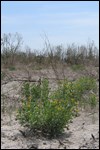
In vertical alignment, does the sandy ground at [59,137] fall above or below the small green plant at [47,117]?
below

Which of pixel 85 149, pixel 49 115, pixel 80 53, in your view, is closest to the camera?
pixel 85 149

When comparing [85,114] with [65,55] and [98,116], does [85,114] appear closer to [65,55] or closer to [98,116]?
[98,116]

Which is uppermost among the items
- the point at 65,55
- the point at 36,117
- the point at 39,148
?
the point at 65,55

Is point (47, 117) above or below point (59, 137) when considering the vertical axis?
above

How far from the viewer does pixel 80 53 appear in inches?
864

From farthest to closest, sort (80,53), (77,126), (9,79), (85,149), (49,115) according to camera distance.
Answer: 1. (80,53)
2. (9,79)
3. (77,126)
4. (49,115)
5. (85,149)

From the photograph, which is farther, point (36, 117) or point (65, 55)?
point (65, 55)

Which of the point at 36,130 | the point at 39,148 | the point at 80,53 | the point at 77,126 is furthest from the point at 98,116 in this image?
the point at 80,53

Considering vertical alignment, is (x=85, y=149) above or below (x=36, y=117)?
below

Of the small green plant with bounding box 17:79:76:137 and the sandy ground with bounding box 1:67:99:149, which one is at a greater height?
the small green plant with bounding box 17:79:76:137

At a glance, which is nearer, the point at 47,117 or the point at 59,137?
the point at 47,117

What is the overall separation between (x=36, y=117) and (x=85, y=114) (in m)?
2.28

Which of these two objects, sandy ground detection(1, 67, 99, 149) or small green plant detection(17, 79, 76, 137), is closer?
sandy ground detection(1, 67, 99, 149)

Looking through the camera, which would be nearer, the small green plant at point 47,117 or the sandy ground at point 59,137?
the sandy ground at point 59,137
